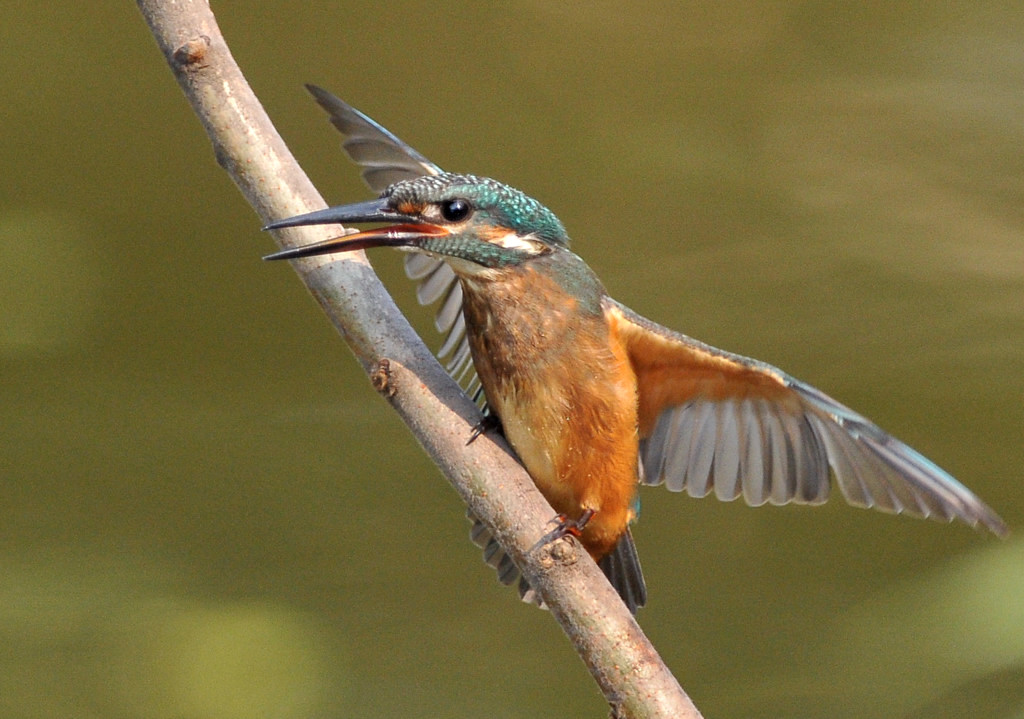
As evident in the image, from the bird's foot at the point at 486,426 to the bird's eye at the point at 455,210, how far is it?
13.0 inches

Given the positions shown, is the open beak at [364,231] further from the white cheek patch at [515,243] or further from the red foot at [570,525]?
the red foot at [570,525]

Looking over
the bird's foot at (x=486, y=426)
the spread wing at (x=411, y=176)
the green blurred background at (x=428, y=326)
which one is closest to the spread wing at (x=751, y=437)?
the bird's foot at (x=486, y=426)

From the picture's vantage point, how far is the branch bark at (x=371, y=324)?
1603 millimetres

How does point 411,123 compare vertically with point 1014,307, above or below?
above

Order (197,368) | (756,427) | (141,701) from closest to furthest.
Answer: (756,427)
(141,701)
(197,368)

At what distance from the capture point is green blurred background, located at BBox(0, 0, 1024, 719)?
3.05m

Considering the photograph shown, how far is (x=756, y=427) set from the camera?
7.11 feet

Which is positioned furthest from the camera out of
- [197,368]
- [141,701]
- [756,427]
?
[197,368]

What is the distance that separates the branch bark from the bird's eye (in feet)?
0.67

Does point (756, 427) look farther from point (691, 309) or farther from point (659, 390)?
point (691, 309)

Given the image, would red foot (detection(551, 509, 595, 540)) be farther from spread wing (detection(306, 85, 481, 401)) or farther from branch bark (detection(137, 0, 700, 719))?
spread wing (detection(306, 85, 481, 401))

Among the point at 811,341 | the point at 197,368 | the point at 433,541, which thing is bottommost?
the point at 433,541

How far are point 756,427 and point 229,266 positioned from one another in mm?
1573

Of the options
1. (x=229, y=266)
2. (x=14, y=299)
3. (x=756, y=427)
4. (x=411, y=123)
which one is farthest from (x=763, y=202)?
(x=14, y=299)
